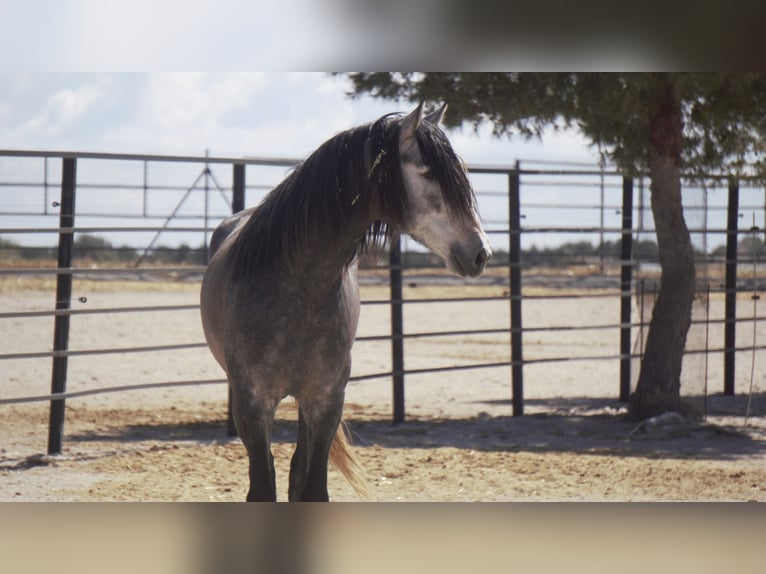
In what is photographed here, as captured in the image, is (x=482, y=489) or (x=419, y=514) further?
(x=482, y=489)

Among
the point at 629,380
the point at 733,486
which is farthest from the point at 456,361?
the point at 733,486

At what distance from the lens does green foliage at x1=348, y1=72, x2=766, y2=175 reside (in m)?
5.75

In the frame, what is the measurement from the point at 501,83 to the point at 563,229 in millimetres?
1529

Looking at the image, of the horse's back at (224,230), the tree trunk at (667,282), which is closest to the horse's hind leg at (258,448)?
the horse's back at (224,230)

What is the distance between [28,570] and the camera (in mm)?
2090

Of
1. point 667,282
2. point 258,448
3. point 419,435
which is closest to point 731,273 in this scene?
point 667,282

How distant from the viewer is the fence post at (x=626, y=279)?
712cm

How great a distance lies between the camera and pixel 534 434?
596 centimetres

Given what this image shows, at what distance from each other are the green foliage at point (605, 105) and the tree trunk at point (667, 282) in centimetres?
10

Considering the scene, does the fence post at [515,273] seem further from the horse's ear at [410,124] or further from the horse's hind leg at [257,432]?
the horse's ear at [410,124]

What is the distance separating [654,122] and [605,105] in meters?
0.73

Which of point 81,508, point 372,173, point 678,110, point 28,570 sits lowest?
point 28,570

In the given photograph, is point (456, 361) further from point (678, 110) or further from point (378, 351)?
point (678, 110)

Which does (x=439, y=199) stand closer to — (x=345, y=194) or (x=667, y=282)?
(x=345, y=194)
